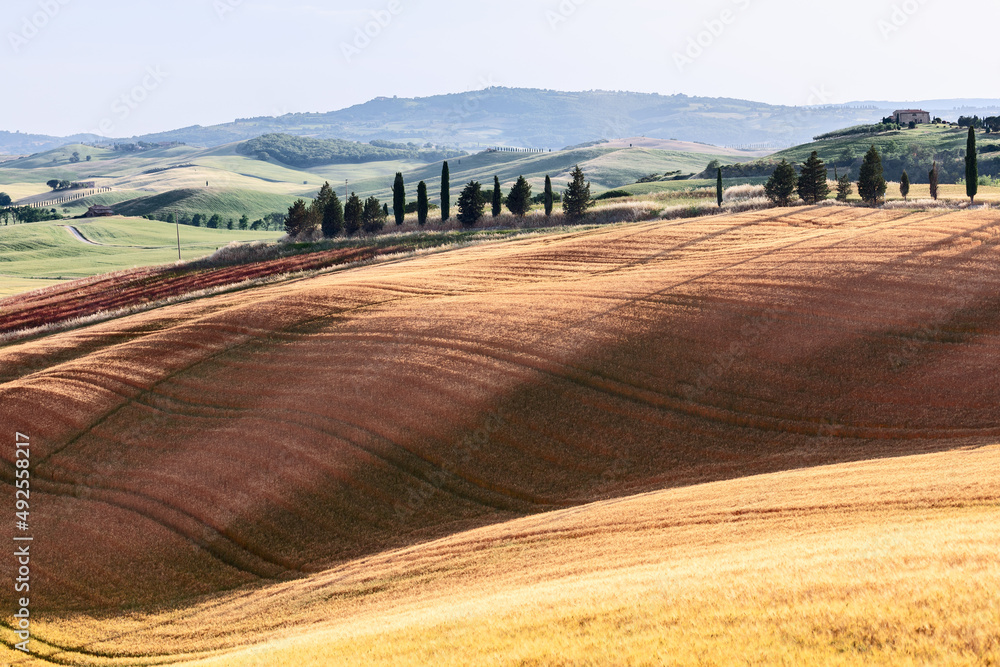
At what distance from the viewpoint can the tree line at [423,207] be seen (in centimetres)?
8544

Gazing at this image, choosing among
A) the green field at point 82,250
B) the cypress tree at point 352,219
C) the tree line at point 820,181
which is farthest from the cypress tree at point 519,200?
the green field at point 82,250

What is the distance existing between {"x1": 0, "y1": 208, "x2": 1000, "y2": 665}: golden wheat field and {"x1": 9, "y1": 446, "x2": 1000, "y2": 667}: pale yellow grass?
3.4 inches

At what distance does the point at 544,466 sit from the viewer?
29109 millimetres

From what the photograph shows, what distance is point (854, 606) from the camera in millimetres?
13164

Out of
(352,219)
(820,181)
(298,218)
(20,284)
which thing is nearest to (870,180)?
(820,181)

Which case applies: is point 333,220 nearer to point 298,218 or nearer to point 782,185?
point 298,218

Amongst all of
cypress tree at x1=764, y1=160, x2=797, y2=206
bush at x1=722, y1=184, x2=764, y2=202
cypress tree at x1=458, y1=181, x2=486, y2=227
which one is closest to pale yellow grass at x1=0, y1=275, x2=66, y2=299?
cypress tree at x1=458, y1=181, x2=486, y2=227

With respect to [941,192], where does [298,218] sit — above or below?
above

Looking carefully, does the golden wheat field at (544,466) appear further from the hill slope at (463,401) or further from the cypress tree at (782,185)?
the cypress tree at (782,185)

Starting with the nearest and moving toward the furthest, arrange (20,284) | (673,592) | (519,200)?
(673,592)
(519,200)
(20,284)

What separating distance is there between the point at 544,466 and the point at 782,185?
53600 mm

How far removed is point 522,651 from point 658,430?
57.3 ft

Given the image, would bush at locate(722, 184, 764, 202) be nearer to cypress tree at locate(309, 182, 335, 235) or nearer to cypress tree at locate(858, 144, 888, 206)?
cypress tree at locate(858, 144, 888, 206)

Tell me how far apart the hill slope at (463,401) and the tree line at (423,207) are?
39800mm
